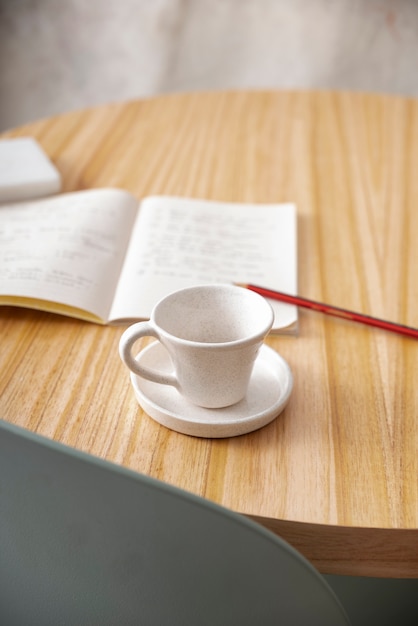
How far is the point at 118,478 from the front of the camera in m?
0.34

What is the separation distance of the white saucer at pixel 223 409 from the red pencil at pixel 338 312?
0.34 feet

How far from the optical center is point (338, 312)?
2.35 feet

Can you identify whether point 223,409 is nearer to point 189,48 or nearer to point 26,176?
point 26,176

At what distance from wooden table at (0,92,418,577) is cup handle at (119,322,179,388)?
0.04 metres

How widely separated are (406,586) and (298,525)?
248 mm

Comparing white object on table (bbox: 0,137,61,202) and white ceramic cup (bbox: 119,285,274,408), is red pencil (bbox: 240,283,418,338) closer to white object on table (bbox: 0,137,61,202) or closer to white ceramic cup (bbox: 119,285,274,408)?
white ceramic cup (bbox: 119,285,274,408)

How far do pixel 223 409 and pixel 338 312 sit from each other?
207 mm

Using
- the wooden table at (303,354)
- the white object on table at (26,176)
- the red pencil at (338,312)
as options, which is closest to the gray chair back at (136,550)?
the wooden table at (303,354)

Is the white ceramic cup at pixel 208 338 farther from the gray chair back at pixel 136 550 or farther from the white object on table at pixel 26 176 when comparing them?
the white object on table at pixel 26 176

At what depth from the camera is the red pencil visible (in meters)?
0.69

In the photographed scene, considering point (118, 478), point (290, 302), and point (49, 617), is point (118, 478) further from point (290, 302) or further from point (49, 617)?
point (290, 302)

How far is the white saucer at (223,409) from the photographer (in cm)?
55

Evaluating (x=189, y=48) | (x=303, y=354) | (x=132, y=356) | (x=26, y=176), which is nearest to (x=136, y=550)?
(x=132, y=356)

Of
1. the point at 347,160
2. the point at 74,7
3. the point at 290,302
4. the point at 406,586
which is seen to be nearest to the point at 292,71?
the point at 74,7
